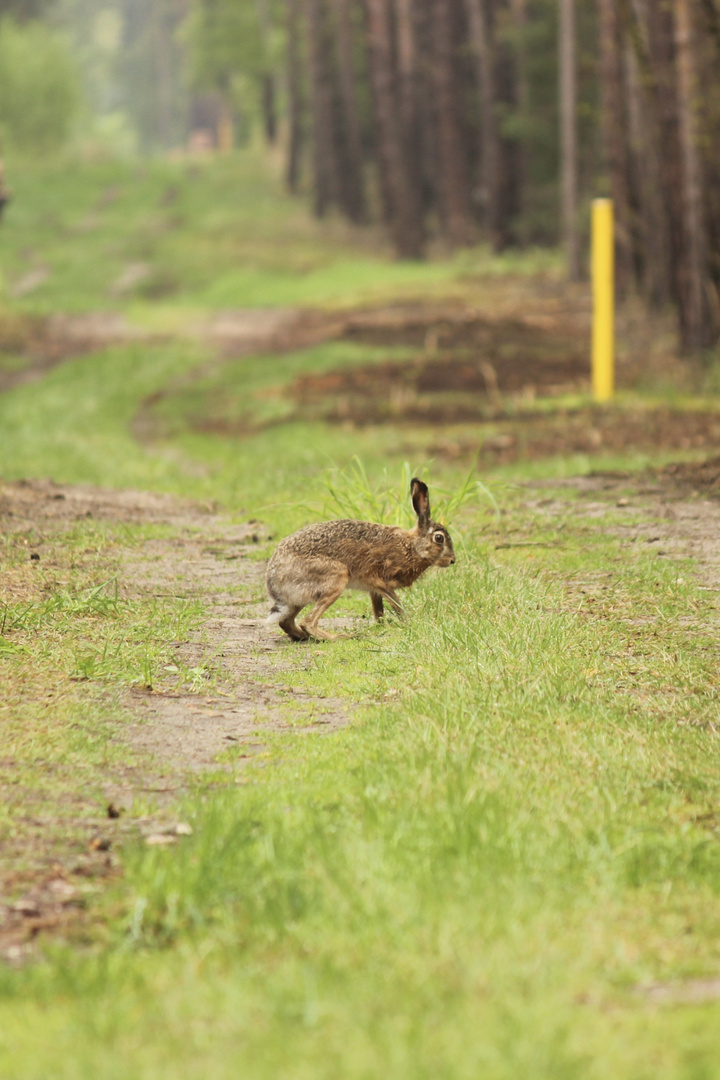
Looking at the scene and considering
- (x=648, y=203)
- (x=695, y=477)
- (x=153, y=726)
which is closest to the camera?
→ (x=153, y=726)

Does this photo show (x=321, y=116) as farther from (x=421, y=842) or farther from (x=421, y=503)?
(x=421, y=842)

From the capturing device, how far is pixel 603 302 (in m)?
17.6

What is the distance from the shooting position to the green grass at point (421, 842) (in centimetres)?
348

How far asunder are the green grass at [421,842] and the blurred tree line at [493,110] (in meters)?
10.5

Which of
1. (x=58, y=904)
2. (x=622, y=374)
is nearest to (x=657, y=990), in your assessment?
(x=58, y=904)

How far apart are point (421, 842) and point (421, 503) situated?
3.59 m

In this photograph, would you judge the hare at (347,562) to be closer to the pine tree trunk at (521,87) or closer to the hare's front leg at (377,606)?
the hare's front leg at (377,606)

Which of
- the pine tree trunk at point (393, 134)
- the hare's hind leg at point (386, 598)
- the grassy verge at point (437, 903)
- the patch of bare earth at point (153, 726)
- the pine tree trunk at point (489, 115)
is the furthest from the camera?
the pine tree trunk at point (393, 134)

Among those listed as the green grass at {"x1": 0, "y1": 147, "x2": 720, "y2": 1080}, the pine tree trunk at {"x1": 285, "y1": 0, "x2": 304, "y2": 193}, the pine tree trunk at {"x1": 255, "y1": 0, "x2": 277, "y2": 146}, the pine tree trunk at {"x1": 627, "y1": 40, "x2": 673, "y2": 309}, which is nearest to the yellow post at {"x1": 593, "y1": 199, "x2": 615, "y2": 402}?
the pine tree trunk at {"x1": 627, "y1": 40, "x2": 673, "y2": 309}

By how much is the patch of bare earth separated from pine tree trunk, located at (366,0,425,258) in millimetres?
31693

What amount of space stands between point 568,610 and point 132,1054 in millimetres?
4969

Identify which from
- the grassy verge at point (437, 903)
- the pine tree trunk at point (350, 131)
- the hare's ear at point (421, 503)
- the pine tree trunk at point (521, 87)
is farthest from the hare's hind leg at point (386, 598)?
the pine tree trunk at point (350, 131)

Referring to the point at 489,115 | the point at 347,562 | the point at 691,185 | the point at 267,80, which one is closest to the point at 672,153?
the point at 691,185

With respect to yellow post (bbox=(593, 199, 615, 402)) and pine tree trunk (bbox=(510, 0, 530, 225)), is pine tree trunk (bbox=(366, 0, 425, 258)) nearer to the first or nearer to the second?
pine tree trunk (bbox=(510, 0, 530, 225))
